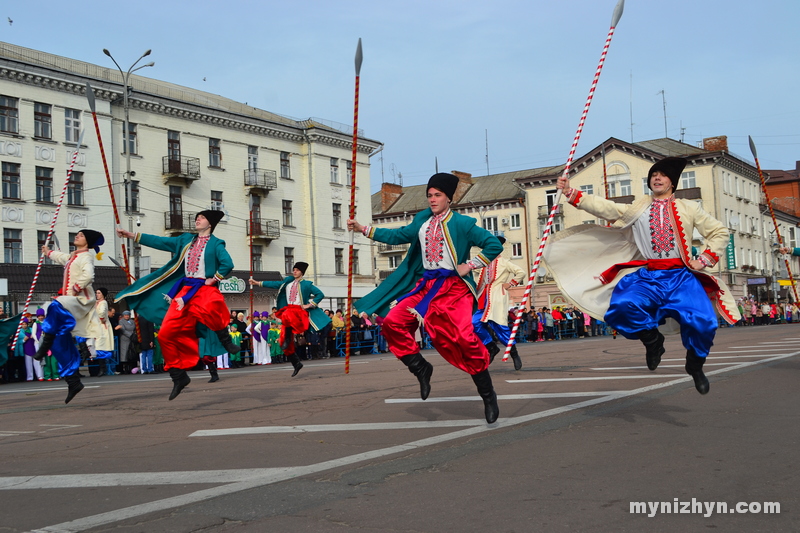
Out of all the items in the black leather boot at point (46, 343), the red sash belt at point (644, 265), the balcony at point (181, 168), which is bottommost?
the black leather boot at point (46, 343)

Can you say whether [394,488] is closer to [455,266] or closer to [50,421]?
[455,266]

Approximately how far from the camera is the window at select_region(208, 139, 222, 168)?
1842 inches

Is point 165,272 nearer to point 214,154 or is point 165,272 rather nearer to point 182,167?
point 182,167

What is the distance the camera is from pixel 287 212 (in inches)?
2015

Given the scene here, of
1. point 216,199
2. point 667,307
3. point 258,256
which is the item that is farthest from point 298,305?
point 258,256

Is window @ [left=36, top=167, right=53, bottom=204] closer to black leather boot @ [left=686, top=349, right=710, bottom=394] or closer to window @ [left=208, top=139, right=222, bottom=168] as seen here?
window @ [left=208, top=139, right=222, bottom=168]

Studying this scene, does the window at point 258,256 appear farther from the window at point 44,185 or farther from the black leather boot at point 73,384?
the black leather boot at point 73,384

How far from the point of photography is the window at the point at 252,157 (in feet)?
160

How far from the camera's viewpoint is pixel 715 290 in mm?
7527

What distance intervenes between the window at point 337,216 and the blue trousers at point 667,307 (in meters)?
46.8

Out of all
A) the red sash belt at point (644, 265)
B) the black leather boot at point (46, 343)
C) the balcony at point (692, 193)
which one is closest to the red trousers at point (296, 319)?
the black leather boot at point (46, 343)

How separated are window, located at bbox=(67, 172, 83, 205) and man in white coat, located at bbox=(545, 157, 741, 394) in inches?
1412

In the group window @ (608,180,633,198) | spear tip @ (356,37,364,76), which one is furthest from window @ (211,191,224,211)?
spear tip @ (356,37,364,76)

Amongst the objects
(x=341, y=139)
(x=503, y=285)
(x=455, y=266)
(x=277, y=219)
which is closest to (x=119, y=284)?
(x=277, y=219)
